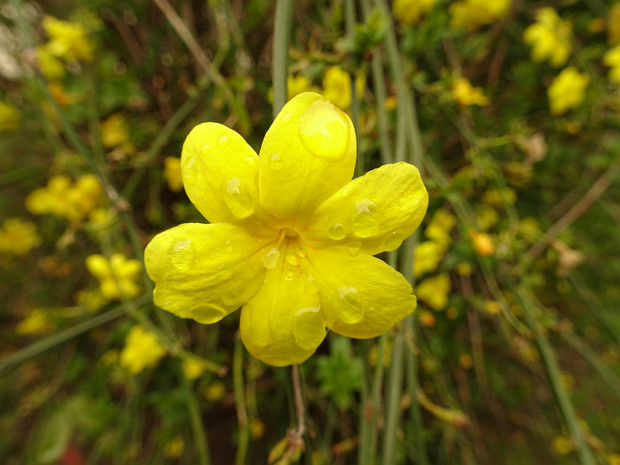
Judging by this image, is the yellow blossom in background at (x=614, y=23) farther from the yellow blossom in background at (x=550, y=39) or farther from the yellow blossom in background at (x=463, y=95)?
the yellow blossom in background at (x=463, y=95)

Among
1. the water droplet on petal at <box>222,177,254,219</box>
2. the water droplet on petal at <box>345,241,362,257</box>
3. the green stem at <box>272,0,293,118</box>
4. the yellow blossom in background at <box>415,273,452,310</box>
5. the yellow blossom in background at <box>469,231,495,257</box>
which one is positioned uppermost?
the green stem at <box>272,0,293,118</box>

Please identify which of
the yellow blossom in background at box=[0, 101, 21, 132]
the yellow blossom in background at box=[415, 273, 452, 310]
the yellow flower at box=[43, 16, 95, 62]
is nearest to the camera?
the yellow blossom in background at box=[415, 273, 452, 310]

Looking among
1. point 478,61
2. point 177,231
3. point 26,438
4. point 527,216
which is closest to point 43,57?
point 177,231

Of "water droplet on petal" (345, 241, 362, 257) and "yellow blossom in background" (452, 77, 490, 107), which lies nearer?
"water droplet on petal" (345, 241, 362, 257)

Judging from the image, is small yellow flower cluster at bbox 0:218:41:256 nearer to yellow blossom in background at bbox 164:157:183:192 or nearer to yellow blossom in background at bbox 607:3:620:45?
yellow blossom in background at bbox 164:157:183:192

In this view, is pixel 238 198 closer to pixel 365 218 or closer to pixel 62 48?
pixel 365 218

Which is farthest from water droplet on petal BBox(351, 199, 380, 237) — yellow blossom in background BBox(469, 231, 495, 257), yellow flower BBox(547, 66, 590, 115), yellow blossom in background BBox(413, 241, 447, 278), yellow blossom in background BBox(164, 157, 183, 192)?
yellow flower BBox(547, 66, 590, 115)

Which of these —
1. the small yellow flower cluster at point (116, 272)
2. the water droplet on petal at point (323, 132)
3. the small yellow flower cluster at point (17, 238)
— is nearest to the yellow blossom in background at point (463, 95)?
the water droplet on petal at point (323, 132)
